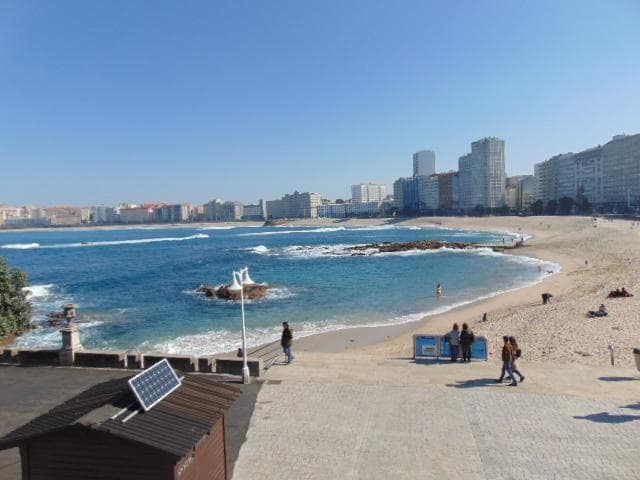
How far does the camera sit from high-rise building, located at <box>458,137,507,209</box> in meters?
176

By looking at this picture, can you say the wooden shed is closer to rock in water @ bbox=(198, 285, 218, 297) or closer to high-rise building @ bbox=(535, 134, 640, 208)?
rock in water @ bbox=(198, 285, 218, 297)

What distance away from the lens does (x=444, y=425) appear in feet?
28.8

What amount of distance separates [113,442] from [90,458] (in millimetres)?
307

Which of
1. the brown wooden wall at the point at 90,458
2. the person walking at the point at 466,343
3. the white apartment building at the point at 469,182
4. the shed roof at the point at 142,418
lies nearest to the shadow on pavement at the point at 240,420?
the shed roof at the point at 142,418

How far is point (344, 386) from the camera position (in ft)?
36.0

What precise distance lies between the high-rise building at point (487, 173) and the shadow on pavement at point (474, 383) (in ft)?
570

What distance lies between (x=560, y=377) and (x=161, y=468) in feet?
33.4

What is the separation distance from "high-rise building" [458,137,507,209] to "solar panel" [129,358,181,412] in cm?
18067

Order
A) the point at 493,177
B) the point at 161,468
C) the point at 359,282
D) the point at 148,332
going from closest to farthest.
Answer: the point at 161,468
the point at 148,332
the point at 359,282
the point at 493,177

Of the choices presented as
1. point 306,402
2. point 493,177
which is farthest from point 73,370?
point 493,177

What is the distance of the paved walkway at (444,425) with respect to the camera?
7.32 m

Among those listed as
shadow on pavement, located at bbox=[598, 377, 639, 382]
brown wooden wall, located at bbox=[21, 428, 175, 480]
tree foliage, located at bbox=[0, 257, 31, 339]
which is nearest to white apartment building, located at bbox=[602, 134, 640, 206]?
shadow on pavement, located at bbox=[598, 377, 639, 382]

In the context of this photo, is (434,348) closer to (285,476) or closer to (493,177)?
(285,476)

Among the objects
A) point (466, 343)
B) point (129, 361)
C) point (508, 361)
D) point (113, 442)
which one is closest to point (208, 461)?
point (113, 442)
